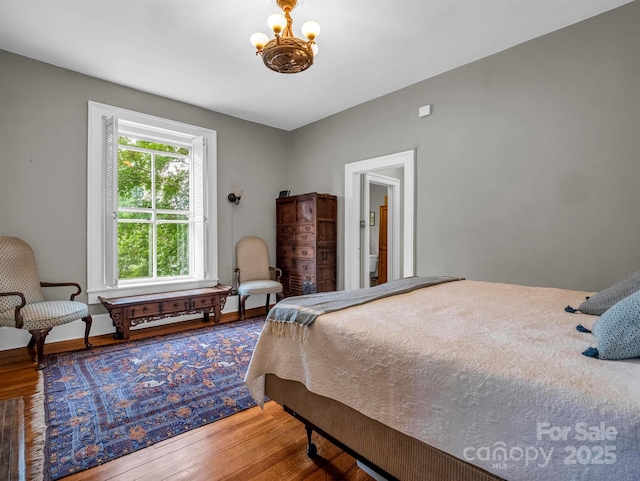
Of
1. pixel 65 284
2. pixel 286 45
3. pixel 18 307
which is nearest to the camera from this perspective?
pixel 286 45


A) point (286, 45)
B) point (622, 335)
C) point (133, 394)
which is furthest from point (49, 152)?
point (622, 335)

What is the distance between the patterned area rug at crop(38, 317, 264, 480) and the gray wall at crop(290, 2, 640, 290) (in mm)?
2430

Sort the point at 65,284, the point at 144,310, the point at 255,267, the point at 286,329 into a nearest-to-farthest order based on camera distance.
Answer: the point at 286,329 → the point at 65,284 → the point at 144,310 → the point at 255,267

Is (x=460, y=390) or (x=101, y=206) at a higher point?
(x=101, y=206)

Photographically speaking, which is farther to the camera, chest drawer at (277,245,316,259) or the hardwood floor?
chest drawer at (277,245,316,259)

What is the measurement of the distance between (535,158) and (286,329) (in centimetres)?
273

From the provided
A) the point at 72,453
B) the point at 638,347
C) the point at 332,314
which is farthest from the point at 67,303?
the point at 638,347

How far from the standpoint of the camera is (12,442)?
1025 millimetres

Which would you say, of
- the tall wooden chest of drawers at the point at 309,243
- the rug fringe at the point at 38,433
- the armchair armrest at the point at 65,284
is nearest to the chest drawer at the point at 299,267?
the tall wooden chest of drawers at the point at 309,243

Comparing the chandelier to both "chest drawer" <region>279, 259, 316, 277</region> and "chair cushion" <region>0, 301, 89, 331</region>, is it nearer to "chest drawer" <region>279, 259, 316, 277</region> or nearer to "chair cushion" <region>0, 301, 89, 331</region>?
"chest drawer" <region>279, 259, 316, 277</region>

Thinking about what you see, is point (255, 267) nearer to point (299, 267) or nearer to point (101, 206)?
point (299, 267)

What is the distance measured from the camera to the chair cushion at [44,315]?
2707 mm

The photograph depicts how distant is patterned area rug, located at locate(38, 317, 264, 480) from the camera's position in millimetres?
1723

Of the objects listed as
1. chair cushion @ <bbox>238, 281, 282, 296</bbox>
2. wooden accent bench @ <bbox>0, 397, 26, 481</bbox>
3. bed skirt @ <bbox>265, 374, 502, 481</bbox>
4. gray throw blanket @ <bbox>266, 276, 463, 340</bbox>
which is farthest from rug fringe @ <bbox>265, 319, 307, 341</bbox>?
chair cushion @ <bbox>238, 281, 282, 296</bbox>
